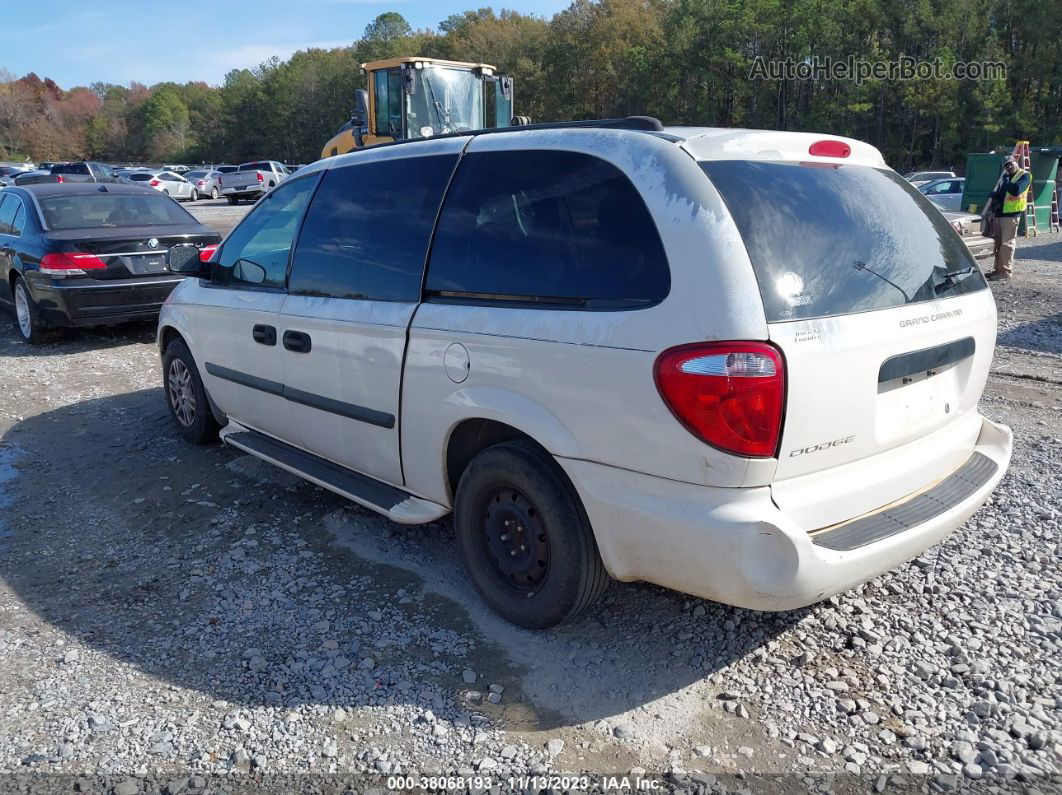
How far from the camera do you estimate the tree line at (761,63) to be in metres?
46.8

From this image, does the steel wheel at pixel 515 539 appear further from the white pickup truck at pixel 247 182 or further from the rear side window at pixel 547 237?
the white pickup truck at pixel 247 182

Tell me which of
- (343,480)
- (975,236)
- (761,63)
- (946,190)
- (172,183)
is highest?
(761,63)

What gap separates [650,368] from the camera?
8.52 ft

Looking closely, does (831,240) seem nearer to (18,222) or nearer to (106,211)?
(106,211)

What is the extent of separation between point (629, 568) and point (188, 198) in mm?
43151

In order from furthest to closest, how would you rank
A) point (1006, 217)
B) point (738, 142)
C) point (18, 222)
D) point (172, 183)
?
point (172, 183), point (1006, 217), point (18, 222), point (738, 142)

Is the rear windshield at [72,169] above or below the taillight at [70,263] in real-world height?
above

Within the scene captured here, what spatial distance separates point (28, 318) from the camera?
351 inches

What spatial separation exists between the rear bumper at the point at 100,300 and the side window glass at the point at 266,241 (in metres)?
4.10

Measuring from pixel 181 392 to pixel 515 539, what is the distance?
343 centimetres

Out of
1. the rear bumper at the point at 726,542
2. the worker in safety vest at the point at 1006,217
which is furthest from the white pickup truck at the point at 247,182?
the rear bumper at the point at 726,542

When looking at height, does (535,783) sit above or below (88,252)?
below

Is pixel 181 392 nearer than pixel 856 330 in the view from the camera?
No

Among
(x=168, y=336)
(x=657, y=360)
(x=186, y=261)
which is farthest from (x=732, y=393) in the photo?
(x=168, y=336)
